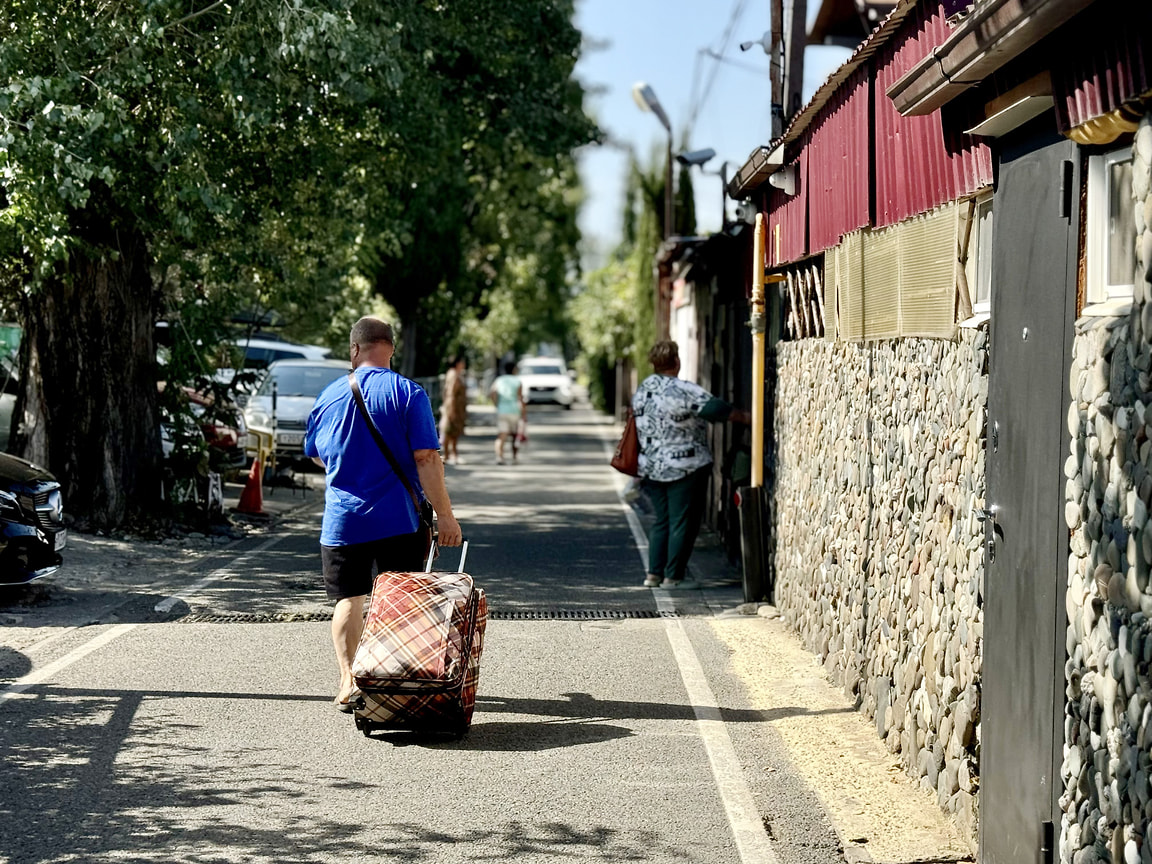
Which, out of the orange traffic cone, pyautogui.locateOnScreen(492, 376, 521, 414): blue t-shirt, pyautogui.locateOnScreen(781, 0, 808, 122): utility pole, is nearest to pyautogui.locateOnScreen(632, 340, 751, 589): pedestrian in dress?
pyautogui.locateOnScreen(781, 0, 808, 122): utility pole

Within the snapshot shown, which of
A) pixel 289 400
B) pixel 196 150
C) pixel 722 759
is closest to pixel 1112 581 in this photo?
pixel 722 759

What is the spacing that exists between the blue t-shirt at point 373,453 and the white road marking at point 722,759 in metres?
1.80

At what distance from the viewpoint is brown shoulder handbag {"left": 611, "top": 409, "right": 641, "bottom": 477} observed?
39.2 feet

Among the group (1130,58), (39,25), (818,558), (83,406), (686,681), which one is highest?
(39,25)

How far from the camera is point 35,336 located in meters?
14.1

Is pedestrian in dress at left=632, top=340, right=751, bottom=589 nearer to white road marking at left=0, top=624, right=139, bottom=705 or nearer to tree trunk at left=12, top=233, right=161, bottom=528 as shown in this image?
white road marking at left=0, top=624, right=139, bottom=705

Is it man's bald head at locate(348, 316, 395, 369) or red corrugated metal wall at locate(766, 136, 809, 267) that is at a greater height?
red corrugated metal wall at locate(766, 136, 809, 267)

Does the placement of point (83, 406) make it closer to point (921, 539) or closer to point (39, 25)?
point (39, 25)

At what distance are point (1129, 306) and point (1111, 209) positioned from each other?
0.35 meters

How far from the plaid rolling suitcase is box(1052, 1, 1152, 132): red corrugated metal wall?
3506mm

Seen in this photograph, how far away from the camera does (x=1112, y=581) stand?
13.4 ft

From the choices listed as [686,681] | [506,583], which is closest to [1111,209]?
[686,681]

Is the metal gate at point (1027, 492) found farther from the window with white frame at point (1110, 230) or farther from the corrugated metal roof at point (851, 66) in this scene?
the corrugated metal roof at point (851, 66)

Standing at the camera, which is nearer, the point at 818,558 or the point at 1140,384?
the point at 1140,384
